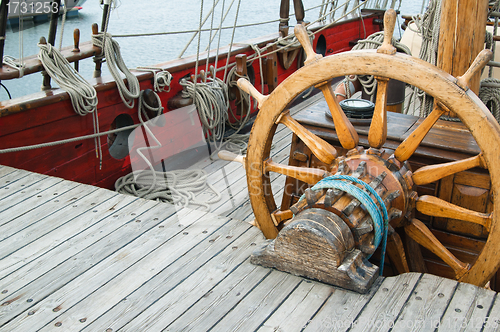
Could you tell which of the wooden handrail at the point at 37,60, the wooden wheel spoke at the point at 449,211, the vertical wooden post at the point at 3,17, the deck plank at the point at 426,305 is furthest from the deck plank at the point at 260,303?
the vertical wooden post at the point at 3,17

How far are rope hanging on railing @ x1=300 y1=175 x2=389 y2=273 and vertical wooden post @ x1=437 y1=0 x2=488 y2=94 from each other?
0.75 metres

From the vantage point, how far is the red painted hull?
8.76ft

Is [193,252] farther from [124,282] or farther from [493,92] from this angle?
[493,92]

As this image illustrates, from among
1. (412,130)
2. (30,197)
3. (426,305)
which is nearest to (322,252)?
(426,305)

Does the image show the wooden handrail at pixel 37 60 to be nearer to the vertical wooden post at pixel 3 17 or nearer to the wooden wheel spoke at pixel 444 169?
the vertical wooden post at pixel 3 17

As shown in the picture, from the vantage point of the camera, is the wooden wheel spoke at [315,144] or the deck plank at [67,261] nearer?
the deck plank at [67,261]

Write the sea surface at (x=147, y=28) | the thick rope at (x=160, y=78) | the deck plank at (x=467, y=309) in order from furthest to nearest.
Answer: the sea surface at (x=147, y=28) → the thick rope at (x=160, y=78) → the deck plank at (x=467, y=309)

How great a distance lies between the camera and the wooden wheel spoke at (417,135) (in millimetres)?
1687

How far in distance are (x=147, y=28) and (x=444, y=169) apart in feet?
37.2

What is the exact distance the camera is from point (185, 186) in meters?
3.38

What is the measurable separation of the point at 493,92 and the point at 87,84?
2201 millimetres

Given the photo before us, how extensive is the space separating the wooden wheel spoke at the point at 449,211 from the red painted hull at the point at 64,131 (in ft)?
6.75

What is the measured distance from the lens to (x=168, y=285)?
63.5 inches

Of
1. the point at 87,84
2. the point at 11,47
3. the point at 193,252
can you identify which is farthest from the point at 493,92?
the point at 11,47
